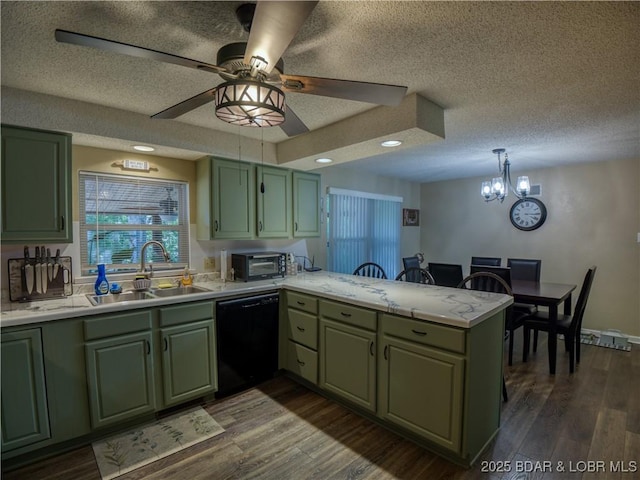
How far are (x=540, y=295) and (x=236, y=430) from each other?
299 cm

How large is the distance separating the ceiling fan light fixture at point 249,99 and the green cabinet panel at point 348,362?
62.5 inches

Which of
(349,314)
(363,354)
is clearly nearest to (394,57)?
(349,314)

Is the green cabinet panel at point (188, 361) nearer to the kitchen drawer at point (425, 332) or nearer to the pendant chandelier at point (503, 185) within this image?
the kitchen drawer at point (425, 332)

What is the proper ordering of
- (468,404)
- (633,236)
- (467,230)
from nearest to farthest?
(468,404) < (633,236) < (467,230)

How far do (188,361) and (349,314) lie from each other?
4.21 ft

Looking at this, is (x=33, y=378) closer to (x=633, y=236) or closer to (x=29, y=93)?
(x=29, y=93)

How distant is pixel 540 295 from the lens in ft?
10.4

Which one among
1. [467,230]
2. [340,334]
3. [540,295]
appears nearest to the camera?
[340,334]

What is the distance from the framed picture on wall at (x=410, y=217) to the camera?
569 cm

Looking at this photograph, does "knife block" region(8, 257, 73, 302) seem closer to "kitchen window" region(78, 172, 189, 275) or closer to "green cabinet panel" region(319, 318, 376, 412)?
"kitchen window" region(78, 172, 189, 275)

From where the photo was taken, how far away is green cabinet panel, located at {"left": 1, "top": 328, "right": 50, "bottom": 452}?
72.3 inches

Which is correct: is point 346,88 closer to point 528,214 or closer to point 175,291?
point 175,291

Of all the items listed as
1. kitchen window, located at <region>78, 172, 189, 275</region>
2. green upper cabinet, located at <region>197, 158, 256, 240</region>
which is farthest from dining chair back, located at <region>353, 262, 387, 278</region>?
kitchen window, located at <region>78, 172, 189, 275</region>

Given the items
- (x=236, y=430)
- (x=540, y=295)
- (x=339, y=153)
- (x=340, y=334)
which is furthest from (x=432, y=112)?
(x=236, y=430)
